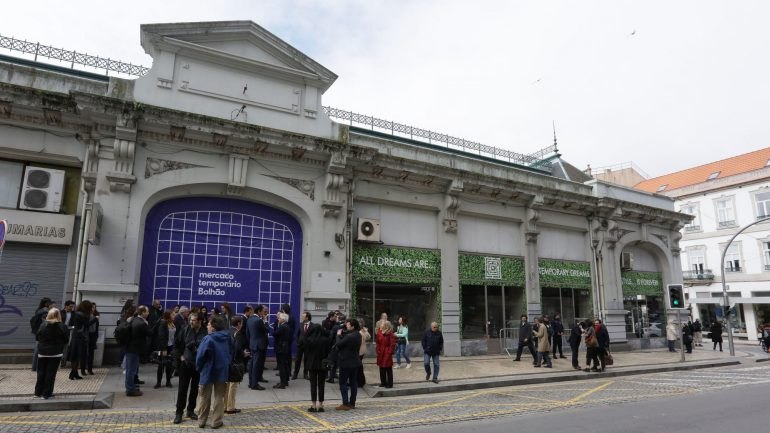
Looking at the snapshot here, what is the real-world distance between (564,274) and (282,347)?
45.6 feet

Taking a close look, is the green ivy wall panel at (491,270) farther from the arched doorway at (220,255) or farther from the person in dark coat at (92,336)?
the person in dark coat at (92,336)

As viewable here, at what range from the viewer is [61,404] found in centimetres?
765

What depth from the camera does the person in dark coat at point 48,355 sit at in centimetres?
781

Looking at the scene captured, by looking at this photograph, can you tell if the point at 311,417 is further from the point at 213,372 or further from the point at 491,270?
the point at 491,270

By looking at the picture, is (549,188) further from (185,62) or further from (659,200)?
(185,62)

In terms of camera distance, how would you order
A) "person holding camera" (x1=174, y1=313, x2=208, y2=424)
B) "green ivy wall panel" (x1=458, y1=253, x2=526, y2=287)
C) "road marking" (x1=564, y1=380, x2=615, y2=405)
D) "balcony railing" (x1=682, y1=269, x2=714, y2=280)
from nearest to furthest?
"person holding camera" (x1=174, y1=313, x2=208, y2=424) < "road marking" (x1=564, y1=380, x2=615, y2=405) < "green ivy wall panel" (x1=458, y1=253, x2=526, y2=287) < "balcony railing" (x1=682, y1=269, x2=714, y2=280)

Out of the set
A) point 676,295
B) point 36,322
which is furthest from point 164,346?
point 676,295

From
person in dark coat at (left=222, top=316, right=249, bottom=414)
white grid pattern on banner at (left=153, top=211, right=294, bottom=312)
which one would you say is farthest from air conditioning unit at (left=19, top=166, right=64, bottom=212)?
person in dark coat at (left=222, top=316, right=249, bottom=414)

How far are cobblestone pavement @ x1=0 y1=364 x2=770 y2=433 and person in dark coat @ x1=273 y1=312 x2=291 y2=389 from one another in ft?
4.99

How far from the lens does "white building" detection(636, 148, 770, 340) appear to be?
34219mm

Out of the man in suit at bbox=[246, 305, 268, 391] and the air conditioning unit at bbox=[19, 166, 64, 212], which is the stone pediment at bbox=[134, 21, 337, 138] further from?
the man in suit at bbox=[246, 305, 268, 391]

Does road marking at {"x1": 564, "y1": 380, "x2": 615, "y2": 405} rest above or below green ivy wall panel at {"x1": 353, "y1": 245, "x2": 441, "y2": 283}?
below

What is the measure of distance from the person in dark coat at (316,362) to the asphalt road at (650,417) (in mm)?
1822

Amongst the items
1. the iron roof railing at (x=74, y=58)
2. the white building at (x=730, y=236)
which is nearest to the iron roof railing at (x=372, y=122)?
the iron roof railing at (x=74, y=58)
